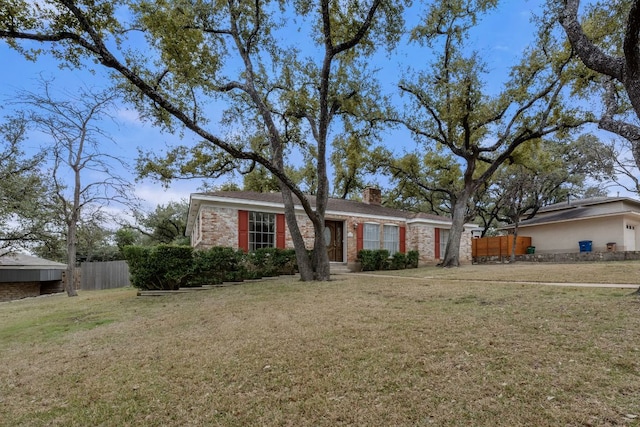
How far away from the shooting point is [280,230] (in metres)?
13.9

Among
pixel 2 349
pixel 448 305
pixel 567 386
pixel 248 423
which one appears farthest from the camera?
pixel 448 305

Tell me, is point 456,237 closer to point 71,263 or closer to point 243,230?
point 243,230

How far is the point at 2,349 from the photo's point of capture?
498 cm

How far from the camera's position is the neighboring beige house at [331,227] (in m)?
12.4

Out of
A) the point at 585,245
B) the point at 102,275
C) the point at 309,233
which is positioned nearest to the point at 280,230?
the point at 309,233

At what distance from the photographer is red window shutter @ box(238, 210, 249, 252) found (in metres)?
12.8

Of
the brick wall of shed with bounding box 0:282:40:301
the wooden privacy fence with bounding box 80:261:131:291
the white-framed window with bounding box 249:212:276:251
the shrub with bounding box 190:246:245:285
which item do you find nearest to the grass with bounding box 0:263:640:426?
the shrub with bounding box 190:246:245:285

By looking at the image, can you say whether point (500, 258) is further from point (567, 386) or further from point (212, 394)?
point (212, 394)

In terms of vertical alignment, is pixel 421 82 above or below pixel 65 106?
above

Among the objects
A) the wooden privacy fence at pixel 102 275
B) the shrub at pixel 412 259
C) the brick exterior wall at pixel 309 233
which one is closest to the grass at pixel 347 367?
the brick exterior wall at pixel 309 233

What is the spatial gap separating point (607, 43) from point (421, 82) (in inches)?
277

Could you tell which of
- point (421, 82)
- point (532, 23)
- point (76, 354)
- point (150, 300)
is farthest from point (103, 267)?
point (532, 23)

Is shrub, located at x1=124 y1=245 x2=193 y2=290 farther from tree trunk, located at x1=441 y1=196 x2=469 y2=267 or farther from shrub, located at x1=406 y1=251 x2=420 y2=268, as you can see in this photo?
tree trunk, located at x1=441 y1=196 x2=469 y2=267

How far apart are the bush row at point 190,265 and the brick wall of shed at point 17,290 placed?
15.4 meters
